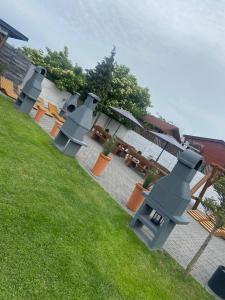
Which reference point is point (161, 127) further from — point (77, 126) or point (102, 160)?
point (77, 126)

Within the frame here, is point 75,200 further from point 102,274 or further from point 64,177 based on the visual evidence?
point 102,274

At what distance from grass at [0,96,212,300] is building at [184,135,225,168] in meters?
23.0

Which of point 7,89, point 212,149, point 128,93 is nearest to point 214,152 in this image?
point 212,149

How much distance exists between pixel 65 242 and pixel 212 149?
2796 centimetres

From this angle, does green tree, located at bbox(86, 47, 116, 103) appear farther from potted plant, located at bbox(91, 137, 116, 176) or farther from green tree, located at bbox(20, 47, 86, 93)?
potted plant, located at bbox(91, 137, 116, 176)

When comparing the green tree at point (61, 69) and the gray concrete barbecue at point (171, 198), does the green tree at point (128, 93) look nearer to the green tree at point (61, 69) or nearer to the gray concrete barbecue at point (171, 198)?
the green tree at point (61, 69)

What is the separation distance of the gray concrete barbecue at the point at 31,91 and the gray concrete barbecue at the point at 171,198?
7.44 meters

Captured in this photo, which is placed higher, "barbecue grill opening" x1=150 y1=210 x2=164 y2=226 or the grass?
"barbecue grill opening" x1=150 y1=210 x2=164 y2=226

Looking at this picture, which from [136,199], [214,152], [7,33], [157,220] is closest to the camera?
[157,220]

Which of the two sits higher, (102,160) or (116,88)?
(116,88)

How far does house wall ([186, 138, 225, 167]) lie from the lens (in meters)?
30.8

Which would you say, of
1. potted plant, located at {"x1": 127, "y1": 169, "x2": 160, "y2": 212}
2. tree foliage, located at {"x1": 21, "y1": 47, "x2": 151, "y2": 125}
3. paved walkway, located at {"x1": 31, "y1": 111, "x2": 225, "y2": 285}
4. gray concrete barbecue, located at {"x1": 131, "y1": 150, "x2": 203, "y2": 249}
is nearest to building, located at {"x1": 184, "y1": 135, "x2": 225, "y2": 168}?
tree foliage, located at {"x1": 21, "y1": 47, "x2": 151, "y2": 125}

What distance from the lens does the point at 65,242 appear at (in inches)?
232

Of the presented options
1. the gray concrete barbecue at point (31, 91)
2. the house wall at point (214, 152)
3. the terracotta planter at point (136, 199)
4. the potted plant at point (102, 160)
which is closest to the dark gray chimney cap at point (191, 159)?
the terracotta planter at point (136, 199)
